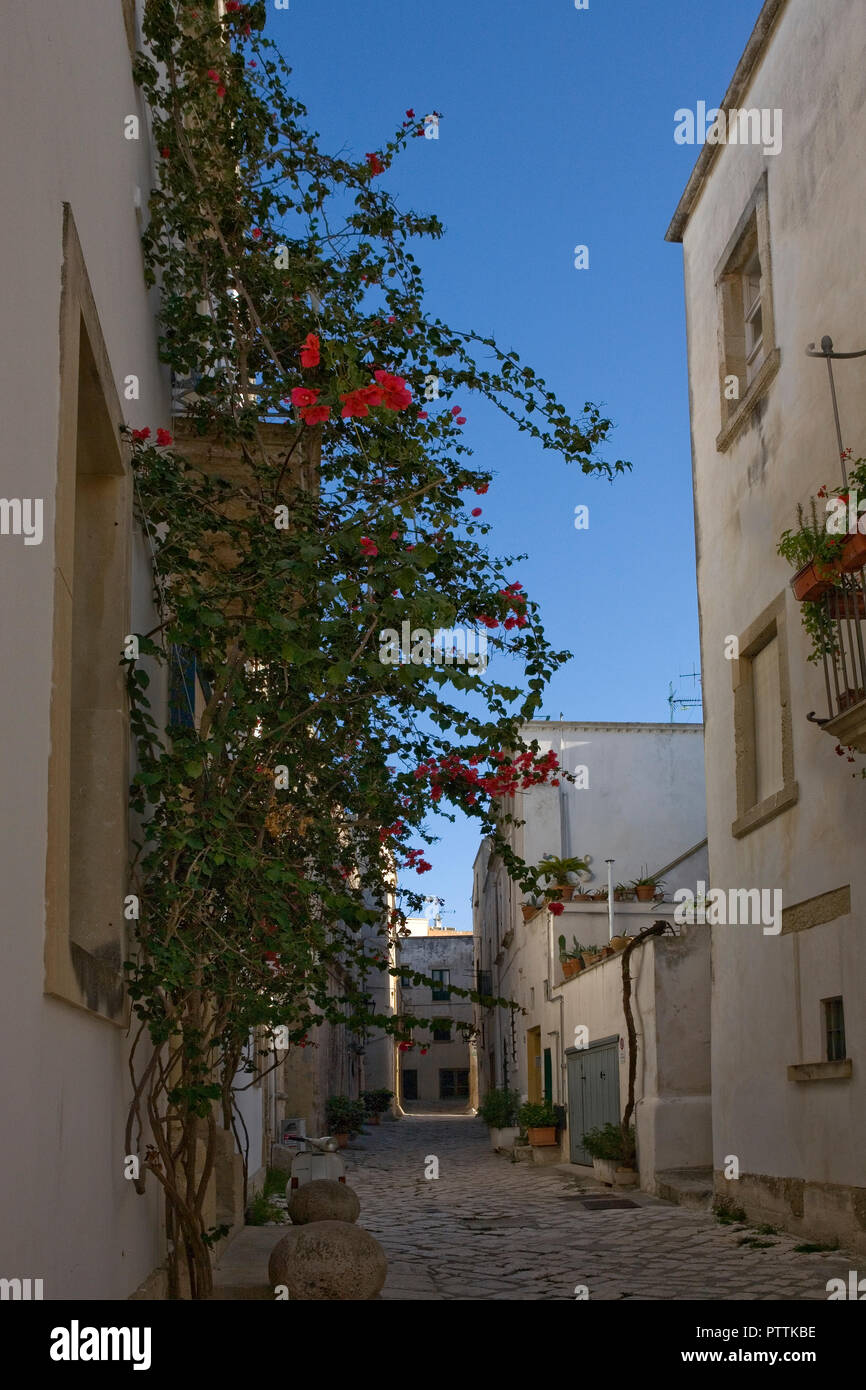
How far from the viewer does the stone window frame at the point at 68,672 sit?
3795 millimetres

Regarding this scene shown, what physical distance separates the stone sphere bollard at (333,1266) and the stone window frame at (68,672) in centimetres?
228

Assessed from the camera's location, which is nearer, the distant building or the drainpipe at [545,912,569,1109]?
the drainpipe at [545,912,569,1109]

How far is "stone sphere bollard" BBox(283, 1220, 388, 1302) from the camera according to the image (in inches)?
262

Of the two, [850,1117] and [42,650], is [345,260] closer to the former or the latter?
[42,650]

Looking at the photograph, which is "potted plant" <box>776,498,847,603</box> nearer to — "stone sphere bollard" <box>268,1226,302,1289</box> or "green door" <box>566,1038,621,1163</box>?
"stone sphere bollard" <box>268,1226,302,1289</box>

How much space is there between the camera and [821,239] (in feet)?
33.5

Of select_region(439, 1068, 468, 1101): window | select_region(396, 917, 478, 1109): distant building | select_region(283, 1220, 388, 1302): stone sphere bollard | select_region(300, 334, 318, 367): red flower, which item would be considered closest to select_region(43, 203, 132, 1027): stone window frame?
select_region(300, 334, 318, 367): red flower

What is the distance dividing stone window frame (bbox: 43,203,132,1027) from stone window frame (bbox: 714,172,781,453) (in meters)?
7.67

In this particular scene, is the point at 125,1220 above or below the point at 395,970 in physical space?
below

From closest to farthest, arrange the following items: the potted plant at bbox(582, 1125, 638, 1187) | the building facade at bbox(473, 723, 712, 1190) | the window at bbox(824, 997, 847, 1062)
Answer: the window at bbox(824, 997, 847, 1062) < the building facade at bbox(473, 723, 712, 1190) < the potted plant at bbox(582, 1125, 638, 1187)

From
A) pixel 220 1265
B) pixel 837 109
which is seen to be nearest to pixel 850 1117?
pixel 220 1265

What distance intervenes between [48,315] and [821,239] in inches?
305

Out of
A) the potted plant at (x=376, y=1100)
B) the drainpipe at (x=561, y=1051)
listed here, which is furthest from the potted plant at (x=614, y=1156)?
the potted plant at (x=376, y=1100)
